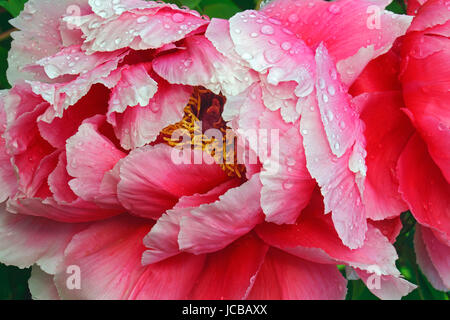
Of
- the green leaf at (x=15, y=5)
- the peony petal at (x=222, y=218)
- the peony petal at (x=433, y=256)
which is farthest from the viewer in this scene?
the green leaf at (x=15, y=5)

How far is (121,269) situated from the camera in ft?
2.03

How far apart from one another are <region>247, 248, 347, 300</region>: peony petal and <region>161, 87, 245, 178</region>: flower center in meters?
0.12

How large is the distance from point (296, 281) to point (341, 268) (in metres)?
0.29

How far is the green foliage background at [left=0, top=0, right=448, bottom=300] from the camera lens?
2.60ft

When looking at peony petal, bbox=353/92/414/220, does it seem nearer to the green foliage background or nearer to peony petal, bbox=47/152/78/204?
the green foliage background

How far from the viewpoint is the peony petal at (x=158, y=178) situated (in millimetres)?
586

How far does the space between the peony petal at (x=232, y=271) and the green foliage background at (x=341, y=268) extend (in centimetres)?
22

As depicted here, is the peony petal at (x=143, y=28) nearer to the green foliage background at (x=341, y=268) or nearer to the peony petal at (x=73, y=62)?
the peony petal at (x=73, y=62)

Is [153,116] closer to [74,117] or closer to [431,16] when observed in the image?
[74,117]

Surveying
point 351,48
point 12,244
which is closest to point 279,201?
point 351,48

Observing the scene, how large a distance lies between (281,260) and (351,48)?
10.6 inches

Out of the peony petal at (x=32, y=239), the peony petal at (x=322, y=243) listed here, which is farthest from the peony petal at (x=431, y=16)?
the peony petal at (x=32, y=239)

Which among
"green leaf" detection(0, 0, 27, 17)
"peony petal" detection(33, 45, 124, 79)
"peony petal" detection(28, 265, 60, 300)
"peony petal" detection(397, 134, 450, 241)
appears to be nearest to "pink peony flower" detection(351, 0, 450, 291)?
"peony petal" detection(397, 134, 450, 241)

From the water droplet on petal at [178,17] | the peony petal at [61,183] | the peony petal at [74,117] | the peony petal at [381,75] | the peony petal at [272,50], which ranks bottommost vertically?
the peony petal at [61,183]
